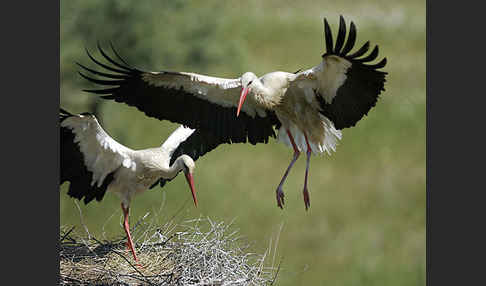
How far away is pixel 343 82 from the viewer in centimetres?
317

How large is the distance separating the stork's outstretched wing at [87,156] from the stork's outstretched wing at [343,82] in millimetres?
890

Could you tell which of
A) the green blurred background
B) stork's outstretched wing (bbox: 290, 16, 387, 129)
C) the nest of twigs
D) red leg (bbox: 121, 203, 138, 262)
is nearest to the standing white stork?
stork's outstretched wing (bbox: 290, 16, 387, 129)

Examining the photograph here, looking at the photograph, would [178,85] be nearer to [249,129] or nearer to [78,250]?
[249,129]

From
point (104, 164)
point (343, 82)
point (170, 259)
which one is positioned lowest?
point (170, 259)

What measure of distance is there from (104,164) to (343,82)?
1151 mm

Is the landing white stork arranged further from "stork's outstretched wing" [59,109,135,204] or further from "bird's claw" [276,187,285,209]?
"bird's claw" [276,187,285,209]

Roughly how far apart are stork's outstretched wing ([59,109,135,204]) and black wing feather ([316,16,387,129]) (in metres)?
0.97

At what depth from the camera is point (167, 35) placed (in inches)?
278

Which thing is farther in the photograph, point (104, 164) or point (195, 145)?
point (195, 145)

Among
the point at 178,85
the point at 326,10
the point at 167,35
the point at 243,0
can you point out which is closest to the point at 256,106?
the point at 178,85

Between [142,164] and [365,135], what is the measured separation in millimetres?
2836

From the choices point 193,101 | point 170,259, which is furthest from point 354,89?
point 170,259

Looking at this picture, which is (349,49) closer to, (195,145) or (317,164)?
(195,145)

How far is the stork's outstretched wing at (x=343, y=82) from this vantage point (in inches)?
117
